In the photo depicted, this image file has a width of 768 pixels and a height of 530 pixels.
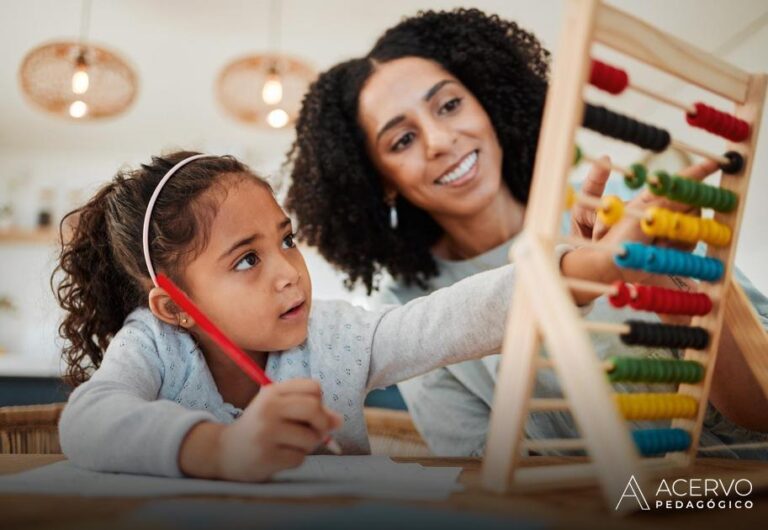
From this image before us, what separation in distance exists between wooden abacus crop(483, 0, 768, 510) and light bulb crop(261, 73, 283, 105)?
2211 mm

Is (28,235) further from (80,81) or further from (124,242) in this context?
(124,242)

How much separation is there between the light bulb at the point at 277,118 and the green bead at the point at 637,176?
2.33 m

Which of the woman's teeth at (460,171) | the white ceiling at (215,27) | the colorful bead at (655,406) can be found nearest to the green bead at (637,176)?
the colorful bead at (655,406)

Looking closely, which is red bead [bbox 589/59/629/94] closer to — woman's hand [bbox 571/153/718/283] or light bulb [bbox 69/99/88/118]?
woman's hand [bbox 571/153/718/283]

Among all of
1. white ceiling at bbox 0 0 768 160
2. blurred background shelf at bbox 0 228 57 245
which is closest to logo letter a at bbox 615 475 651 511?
white ceiling at bbox 0 0 768 160

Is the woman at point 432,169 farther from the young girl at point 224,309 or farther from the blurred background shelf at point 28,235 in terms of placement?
the blurred background shelf at point 28,235

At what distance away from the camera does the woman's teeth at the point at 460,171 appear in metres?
1.42

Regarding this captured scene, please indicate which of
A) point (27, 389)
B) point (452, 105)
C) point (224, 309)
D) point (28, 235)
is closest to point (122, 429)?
point (224, 309)

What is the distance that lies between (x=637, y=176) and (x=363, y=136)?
94 cm

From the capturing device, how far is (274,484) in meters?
0.62

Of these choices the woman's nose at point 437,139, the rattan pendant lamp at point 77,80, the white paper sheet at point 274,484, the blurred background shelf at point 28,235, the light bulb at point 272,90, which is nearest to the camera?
the white paper sheet at point 274,484

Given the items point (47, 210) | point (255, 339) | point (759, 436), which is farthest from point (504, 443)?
point (47, 210)

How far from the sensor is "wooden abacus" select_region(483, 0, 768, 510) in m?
0.51

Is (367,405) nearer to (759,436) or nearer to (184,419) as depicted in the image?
(759,436)
